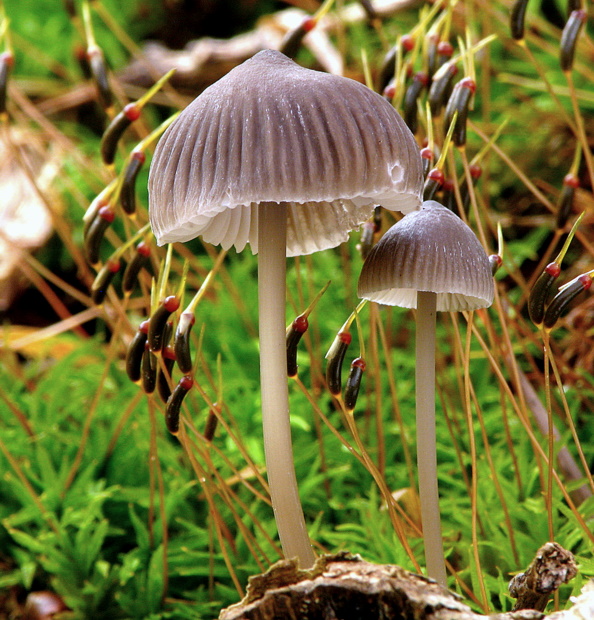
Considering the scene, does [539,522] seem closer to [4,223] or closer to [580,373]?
[580,373]

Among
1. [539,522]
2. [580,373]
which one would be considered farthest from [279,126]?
[580,373]

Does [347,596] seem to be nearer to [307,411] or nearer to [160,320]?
[160,320]

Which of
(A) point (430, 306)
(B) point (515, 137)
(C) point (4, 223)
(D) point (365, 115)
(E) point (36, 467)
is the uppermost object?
(D) point (365, 115)

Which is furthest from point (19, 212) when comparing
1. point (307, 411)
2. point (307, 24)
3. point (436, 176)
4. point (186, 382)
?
point (436, 176)

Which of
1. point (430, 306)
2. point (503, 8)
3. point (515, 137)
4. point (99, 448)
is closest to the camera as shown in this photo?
point (430, 306)

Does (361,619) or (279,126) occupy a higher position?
(279,126)

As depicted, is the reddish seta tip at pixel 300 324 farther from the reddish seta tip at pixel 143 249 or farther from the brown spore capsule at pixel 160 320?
the reddish seta tip at pixel 143 249

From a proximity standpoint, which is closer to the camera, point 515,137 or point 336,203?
point 336,203
